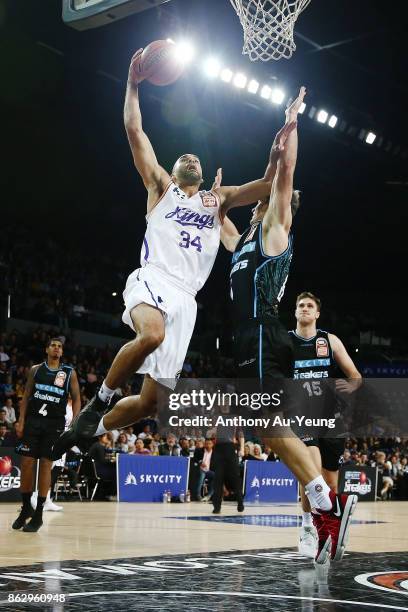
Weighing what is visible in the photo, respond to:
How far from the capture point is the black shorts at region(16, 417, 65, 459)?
759 cm

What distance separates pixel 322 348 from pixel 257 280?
191 centimetres

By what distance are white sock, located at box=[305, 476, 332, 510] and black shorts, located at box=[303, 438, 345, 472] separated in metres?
1.97

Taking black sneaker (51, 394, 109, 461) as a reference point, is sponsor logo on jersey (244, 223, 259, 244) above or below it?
above

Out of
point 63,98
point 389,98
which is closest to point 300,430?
point 389,98

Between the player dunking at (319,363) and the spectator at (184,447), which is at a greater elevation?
the player dunking at (319,363)

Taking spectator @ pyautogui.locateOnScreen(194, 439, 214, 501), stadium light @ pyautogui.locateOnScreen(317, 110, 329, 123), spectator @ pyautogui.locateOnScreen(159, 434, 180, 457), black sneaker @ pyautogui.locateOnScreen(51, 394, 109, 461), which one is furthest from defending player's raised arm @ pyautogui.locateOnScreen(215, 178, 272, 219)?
stadium light @ pyautogui.locateOnScreen(317, 110, 329, 123)

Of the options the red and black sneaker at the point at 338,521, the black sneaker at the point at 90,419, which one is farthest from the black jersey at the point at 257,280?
the red and black sneaker at the point at 338,521

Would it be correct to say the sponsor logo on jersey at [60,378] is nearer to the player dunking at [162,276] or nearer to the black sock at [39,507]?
the black sock at [39,507]

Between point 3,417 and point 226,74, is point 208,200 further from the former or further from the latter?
point 226,74

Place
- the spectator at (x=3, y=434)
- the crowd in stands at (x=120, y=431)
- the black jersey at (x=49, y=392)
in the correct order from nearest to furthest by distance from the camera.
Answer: the black jersey at (x=49, y=392), the spectator at (x=3, y=434), the crowd in stands at (x=120, y=431)

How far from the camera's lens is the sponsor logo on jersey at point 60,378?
7.86 m

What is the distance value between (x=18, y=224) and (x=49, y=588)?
19.2 metres

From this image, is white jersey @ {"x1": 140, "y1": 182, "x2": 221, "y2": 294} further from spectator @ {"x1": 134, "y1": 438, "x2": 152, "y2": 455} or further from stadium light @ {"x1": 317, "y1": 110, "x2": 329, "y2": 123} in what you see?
stadium light @ {"x1": 317, "y1": 110, "x2": 329, "y2": 123}

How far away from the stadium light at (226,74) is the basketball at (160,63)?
37.3 ft
